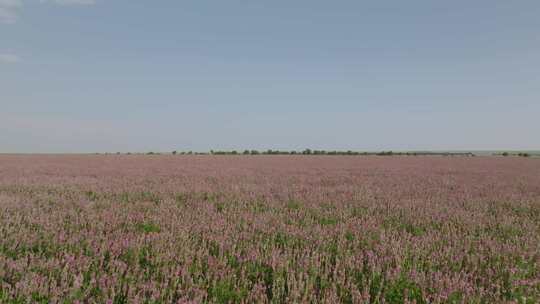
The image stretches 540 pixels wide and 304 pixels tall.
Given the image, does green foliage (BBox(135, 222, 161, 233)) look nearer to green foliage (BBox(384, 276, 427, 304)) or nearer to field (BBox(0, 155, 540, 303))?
field (BBox(0, 155, 540, 303))

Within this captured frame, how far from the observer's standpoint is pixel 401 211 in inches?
225

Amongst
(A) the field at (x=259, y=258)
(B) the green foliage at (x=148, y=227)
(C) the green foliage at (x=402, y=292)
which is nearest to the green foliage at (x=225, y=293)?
(A) the field at (x=259, y=258)

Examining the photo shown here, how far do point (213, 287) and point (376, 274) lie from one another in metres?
1.45

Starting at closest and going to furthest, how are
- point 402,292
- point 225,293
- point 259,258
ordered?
point 225,293 → point 402,292 → point 259,258

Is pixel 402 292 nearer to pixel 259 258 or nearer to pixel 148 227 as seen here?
pixel 259 258

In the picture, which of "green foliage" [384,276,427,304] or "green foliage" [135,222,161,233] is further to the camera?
"green foliage" [135,222,161,233]

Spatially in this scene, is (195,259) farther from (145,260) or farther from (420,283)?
(420,283)

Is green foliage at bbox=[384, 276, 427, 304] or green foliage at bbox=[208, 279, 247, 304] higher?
green foliage at bbox=[208, 279, 247, 304]

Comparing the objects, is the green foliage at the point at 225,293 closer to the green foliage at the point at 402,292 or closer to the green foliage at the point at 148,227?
the green foliage at the point at 402,292

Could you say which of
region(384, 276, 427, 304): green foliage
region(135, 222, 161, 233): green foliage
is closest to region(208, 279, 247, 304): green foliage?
region(384, 276, 427, 304): green foliage

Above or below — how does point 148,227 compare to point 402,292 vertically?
above

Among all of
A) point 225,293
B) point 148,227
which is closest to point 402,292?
point 225,293

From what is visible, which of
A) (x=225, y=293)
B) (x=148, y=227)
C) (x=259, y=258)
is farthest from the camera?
(x=148, y=227)

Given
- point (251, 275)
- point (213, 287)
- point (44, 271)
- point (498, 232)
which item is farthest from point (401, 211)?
point (44, 271)
